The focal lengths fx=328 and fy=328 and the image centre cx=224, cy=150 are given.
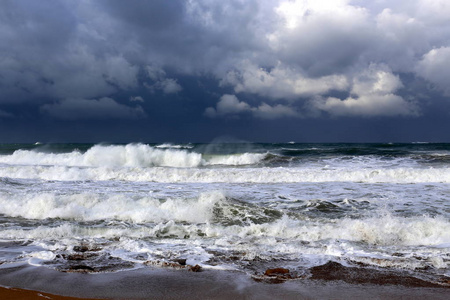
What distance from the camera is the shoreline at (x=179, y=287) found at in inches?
145

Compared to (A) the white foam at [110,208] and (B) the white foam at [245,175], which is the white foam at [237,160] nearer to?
(B) the white foam at [245,175]

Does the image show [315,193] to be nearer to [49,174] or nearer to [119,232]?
[119,232]

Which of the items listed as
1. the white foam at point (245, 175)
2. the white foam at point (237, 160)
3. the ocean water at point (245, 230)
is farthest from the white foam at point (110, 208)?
the white foam at point (237, 160)

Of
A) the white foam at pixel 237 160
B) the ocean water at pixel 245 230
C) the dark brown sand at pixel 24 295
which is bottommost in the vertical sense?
the ocean water at pixel 245 230

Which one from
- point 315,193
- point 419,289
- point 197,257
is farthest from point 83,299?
point 315,193

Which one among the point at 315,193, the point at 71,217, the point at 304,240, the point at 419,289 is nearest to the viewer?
the point at 419,289

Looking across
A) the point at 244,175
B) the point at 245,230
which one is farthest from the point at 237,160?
the point at 245,230

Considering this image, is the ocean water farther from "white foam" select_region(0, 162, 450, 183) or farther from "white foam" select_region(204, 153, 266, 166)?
"white foam" select_region(204, 153, 266, 166)

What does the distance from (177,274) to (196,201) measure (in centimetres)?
461

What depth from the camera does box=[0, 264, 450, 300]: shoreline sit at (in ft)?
12.1

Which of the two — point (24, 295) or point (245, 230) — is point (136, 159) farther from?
point (24, 295)

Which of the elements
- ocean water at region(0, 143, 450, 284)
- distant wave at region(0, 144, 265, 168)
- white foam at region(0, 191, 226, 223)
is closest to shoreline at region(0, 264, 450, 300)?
ocean water at region(0, 143, 450, 284)

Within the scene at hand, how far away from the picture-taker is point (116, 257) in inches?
200

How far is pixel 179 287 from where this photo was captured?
12.9 ft
